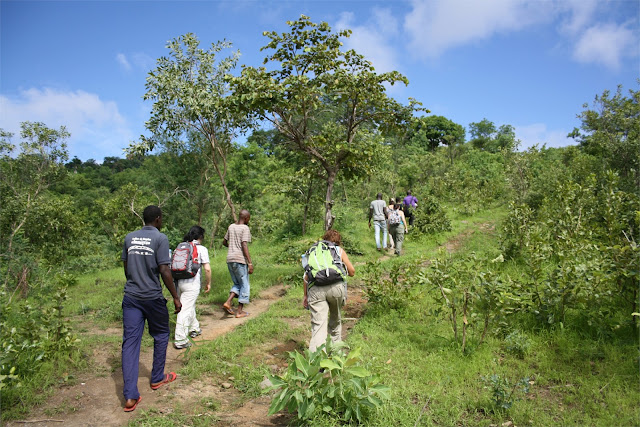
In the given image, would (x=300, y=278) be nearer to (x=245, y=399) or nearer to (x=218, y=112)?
(x=218, y=112)

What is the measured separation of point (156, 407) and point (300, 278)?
5406 mm

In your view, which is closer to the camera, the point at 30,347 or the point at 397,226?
the point at 30,347

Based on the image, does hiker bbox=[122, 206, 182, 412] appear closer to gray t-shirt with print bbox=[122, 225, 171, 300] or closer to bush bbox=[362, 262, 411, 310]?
gray t-shirt with print bbox=[122, 225, 171, 300]

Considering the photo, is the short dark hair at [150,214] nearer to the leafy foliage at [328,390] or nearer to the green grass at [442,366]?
the green grass at [442,366]

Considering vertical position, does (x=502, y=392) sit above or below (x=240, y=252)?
below

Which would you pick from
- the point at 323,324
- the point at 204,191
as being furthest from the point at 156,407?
the point at 204,191

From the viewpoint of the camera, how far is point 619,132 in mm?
13617

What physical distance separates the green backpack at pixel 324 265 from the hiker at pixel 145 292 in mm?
1536

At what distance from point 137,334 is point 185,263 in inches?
60.8

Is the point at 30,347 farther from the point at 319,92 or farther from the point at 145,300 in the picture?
the point at 319,92

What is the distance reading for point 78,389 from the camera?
4.05 m

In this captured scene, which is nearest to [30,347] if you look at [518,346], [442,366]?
[442,366]

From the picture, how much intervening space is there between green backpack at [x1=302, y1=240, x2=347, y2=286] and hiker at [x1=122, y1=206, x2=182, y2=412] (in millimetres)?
1536

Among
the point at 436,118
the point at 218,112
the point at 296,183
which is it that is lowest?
the point at 296,183
